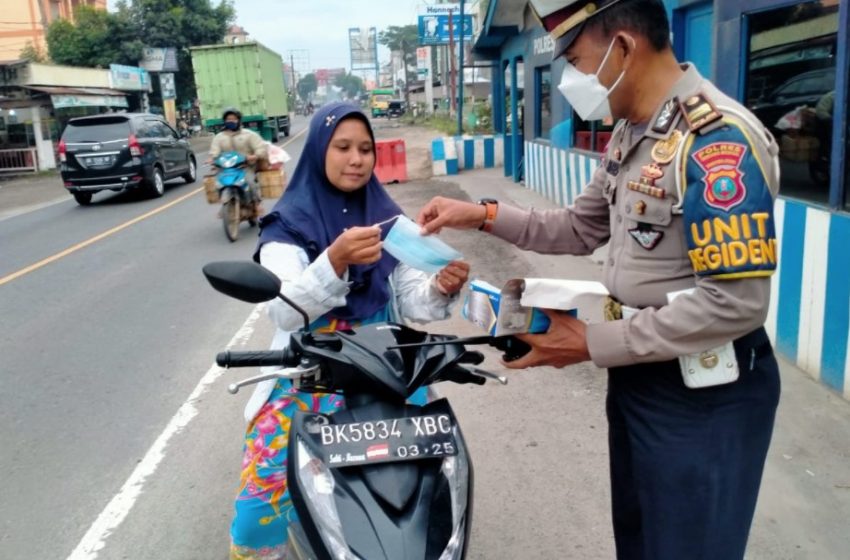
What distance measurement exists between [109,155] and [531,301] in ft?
48.8


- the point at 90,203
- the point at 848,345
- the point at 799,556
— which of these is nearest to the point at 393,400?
the point at 799,556

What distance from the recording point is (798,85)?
4695mm

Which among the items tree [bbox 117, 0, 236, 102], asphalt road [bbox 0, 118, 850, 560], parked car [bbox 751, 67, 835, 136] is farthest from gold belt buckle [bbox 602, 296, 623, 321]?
tree [bbox 117, 0, 236, 102]

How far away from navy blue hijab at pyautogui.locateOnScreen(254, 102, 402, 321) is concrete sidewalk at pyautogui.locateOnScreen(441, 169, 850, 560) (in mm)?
1850

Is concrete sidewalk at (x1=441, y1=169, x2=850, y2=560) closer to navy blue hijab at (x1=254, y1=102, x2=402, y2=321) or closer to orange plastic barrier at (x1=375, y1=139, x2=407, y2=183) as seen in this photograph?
navy blue hijab at (x1=254, y1=102, x2=402, y2=321)

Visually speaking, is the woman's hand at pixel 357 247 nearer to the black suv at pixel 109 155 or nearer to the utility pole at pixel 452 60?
the black suv at pixel 109 155

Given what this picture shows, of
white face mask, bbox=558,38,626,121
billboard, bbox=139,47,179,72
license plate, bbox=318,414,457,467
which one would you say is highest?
billboard, bbox=139,47,179,72

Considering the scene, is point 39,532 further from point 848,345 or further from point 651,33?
point 848,345

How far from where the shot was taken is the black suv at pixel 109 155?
588 inches

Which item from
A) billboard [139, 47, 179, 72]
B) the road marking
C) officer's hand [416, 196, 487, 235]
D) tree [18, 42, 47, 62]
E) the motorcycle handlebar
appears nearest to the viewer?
the motorcycle handlebar

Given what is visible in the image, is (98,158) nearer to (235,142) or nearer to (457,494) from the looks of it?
(235,142)

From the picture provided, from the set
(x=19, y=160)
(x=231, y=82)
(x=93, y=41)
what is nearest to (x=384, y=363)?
(x=19, y=160)

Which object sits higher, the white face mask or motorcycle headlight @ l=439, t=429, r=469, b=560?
the white face mask

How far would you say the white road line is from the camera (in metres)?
3.31
